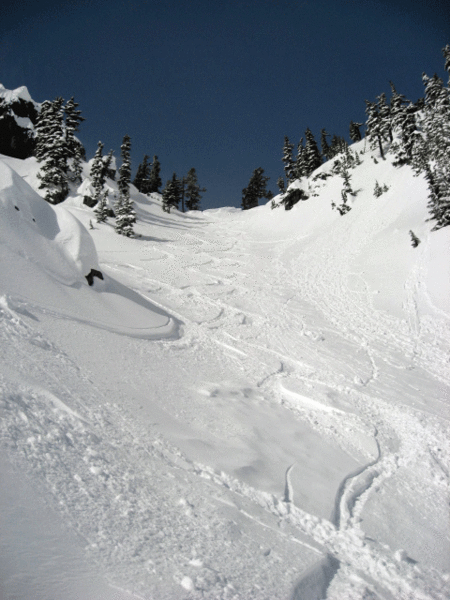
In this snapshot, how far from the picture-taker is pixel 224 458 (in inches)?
178

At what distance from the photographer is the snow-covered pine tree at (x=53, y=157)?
104 ft

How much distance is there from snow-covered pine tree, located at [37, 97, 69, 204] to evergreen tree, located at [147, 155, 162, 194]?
32.3 metres

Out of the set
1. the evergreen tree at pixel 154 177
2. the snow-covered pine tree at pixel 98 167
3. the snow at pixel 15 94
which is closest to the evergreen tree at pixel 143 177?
the evergreen tree at pixel 154 177

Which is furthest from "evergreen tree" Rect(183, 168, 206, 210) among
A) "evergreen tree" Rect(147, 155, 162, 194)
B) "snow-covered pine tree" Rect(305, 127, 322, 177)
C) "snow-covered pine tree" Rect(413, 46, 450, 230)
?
"snow-covered pine tree" Rect(413, 46, 450, 230)

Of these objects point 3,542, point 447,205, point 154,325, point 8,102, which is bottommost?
point 3,542

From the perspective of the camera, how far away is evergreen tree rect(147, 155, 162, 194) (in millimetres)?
67812

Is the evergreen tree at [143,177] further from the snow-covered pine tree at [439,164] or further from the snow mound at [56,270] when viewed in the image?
the snow mound at [56,270]

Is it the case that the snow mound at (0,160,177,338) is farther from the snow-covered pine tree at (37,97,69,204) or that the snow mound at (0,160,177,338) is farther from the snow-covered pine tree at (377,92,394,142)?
the snow-covered pine tree at (377,92,394,142)

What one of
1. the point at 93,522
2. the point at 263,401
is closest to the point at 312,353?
the point at 263,401

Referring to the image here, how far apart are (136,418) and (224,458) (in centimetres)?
139

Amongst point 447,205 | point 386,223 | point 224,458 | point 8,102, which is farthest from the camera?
point 8,102

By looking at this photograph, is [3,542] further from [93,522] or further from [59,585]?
[93,522]

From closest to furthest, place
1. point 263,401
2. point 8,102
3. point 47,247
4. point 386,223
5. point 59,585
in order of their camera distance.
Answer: point 59,585 < point 263,401 < point 47,247 < point 386,223 < point 8,102

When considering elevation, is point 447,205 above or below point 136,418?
above
